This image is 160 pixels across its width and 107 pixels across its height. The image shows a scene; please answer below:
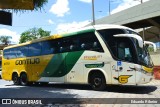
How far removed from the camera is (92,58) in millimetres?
15836

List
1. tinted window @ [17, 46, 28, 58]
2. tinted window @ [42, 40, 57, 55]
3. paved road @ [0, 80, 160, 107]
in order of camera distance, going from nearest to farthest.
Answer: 1. paved road @ [0, 80, 160, 107]
2. tinted window @ [42, 40, 57, 55]
3. tinted window @ [17, 46, 28, 58]

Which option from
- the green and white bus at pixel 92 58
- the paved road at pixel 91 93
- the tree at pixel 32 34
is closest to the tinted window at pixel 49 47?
the green and white bus at pixel 92 58

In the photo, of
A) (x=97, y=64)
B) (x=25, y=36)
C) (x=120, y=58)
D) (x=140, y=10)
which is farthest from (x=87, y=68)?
(x=25, y=36)

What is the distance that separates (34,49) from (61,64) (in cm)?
309

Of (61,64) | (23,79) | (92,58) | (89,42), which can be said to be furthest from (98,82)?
(23,79)

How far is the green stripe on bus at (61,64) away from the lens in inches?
666

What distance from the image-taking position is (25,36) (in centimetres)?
8956

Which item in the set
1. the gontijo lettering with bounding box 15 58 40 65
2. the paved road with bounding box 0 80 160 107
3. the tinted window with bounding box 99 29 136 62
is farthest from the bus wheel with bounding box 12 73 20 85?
the tinted window with bounding box 99 29 136 62

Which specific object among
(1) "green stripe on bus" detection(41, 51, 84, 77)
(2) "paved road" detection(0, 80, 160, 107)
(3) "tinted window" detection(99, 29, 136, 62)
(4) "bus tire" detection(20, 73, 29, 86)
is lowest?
(2) "paved road" detection(0, 80, 160, 107)

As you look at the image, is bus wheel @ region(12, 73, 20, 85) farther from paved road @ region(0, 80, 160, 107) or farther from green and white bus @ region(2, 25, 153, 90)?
paved road @ region(0, 80, 160, 107)

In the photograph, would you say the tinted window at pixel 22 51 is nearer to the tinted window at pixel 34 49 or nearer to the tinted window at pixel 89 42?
the tinted window at pixel 34 49

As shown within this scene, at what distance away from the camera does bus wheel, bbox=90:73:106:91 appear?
15475mm

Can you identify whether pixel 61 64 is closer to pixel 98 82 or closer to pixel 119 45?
pixel 98 82

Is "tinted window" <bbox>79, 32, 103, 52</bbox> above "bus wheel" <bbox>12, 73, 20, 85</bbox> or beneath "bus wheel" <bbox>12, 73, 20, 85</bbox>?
above
